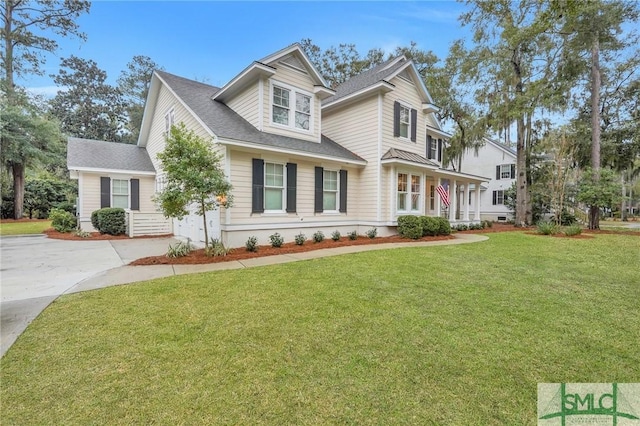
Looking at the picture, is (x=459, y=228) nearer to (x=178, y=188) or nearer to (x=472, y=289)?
(x=472, y=289)

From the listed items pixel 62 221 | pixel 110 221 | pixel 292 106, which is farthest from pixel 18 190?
pixel 292 106

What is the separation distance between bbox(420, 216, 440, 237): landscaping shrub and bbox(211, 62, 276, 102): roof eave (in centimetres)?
814

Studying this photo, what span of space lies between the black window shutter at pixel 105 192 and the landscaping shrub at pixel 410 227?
1358cm

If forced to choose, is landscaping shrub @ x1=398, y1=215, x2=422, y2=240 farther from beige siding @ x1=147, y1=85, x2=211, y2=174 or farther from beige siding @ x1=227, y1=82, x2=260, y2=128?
beige siding @ x1=147, y1=85, x2=211, y2=174

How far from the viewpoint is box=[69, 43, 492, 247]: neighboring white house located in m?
9.74

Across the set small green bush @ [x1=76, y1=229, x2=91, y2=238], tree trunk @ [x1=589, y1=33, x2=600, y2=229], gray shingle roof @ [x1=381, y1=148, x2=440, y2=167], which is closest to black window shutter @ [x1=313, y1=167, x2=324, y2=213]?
gray shingle roof @ [x1=381, y1=148, x2=440, y2=167]

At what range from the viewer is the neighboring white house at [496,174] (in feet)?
88.6

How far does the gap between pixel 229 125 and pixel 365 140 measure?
5822 mm

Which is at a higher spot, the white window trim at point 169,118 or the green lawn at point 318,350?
the white window trim at point 169,118

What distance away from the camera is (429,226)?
1216cm

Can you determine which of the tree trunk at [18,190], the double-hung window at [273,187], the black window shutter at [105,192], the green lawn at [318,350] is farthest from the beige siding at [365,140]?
the tree trunk at [18,190]

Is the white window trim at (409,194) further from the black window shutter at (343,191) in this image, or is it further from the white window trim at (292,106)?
the white window trim at (292,106)

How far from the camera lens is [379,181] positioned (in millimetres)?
12414

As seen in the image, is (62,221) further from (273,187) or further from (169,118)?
(273,187)
